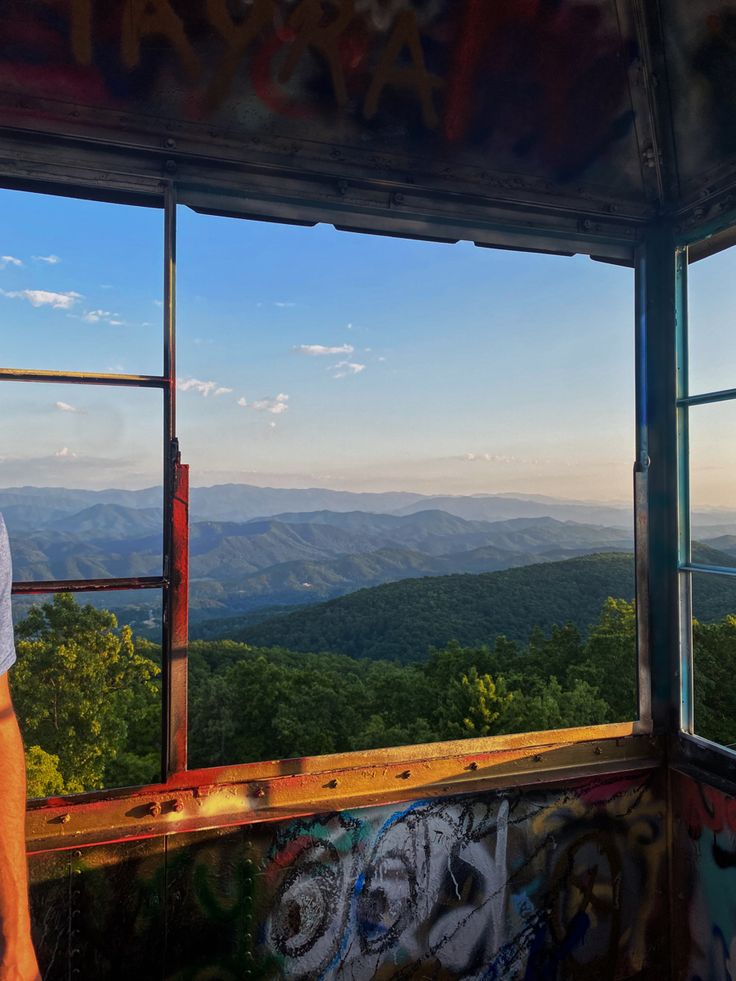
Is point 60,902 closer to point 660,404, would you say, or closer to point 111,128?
point 111,128

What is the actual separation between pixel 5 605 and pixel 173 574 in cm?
75

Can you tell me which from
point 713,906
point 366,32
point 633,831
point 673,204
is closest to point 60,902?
point 633,831

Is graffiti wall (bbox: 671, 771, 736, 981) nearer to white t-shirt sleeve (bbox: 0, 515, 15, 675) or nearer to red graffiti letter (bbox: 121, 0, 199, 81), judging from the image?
white t-shirt sleeve (bbox: 0, 515, 15, 675)

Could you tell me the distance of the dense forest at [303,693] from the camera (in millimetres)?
14523

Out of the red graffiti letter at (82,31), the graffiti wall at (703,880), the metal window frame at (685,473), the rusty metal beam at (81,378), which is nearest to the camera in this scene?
the red graffiti letter at (82,31)

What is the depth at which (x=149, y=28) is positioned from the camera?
62.9 inches

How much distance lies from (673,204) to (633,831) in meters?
2.17

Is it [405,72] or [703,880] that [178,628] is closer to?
[405,72]

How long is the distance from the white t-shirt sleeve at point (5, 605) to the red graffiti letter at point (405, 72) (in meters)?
1.60

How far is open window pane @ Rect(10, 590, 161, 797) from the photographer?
45.4ft

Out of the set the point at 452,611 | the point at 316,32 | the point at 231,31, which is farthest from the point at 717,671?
the point at 231,31

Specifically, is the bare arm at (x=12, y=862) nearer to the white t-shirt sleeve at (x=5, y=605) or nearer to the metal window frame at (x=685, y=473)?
the white t-shirt sleeve at (x=5, y=605)

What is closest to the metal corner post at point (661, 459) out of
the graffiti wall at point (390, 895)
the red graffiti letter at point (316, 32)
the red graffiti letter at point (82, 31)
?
the graffiti wall at point (390, 895)

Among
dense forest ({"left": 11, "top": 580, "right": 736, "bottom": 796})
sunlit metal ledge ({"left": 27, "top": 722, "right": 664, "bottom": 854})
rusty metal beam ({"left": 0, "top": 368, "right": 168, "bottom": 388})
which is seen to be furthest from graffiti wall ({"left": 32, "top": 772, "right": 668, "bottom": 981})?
dense forest ({"left": 11, "top": 580, "right": 736, "bottom": 796})
